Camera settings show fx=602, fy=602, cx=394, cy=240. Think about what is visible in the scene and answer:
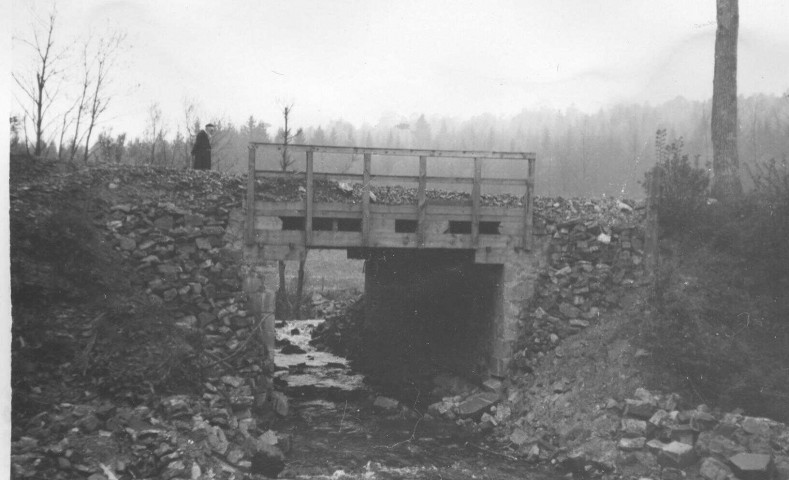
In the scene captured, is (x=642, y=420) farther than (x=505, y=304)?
No

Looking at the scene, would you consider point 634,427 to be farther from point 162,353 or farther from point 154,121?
point 154,121

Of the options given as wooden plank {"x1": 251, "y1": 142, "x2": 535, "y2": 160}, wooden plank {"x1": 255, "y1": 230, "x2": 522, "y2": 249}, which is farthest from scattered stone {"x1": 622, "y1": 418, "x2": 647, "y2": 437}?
wooden plank {"x1": 251, "y1": 142, "x2": 535, "y2": 160}

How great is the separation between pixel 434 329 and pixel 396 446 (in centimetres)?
568

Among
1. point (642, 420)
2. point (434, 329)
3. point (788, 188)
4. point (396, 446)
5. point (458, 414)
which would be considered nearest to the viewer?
point (642, 420)

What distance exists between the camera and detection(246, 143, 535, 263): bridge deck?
10852 mm

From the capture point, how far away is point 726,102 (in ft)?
42.9

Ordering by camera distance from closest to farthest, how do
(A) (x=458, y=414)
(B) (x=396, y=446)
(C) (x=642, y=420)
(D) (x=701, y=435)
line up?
(D) (x=701, y=435) → (C) (x=642, y=420) → (B) (x=396, y=446) → (A) (x=458, y=414)

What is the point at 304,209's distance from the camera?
1095 centimetres

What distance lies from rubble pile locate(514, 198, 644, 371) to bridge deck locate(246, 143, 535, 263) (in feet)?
2.56

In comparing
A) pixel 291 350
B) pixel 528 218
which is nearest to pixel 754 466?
pixel 528 218

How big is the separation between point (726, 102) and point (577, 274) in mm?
5323

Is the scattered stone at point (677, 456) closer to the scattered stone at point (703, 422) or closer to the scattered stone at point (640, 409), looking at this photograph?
the scattered stone at point (703, 422)

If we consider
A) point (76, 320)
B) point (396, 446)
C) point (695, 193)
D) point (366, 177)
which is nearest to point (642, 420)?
point (396, 446)

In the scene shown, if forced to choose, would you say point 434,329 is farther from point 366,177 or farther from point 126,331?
point 126,331
